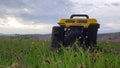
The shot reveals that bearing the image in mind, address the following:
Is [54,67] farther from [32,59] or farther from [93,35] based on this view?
[93,35]

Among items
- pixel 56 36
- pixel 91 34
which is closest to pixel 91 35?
pixel 91 34

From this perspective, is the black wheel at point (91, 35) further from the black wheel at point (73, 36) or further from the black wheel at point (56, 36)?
the black wheel at point (56, 36)

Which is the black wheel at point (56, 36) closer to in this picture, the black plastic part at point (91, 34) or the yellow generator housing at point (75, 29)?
the yellow generator housing at point (75, 29)

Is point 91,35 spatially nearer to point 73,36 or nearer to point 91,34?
point 91,34

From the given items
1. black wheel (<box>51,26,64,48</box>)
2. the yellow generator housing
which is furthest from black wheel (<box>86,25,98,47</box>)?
black wheel (<box>51,26,64,48</box>)

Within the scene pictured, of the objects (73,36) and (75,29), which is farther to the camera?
(75,29)

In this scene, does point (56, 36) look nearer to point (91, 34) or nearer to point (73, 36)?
point (73, 36)

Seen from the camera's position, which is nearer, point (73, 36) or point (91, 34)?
point (73, 36)

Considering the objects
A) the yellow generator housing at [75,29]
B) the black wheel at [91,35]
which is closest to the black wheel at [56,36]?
the yellow generator housing at [75,29]

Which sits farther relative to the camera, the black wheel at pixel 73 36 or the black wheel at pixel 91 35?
the black wheel at pixel 91 35

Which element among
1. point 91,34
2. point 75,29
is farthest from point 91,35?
point 75,29

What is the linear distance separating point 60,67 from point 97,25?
7.65 meters

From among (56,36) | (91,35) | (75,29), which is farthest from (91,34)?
(56,36)

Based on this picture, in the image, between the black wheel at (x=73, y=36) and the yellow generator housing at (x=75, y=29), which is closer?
the black wheel at (x=73, y=36)
